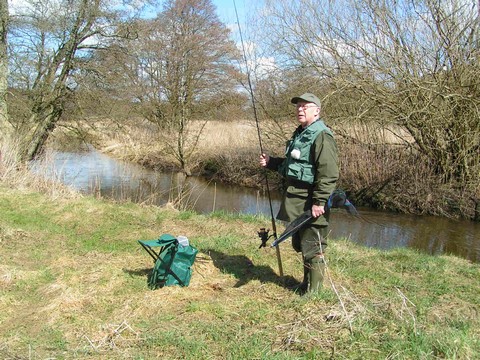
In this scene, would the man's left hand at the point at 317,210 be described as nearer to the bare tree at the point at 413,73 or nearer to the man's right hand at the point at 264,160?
the man's right hand at the point at 264,160

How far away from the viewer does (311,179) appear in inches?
143

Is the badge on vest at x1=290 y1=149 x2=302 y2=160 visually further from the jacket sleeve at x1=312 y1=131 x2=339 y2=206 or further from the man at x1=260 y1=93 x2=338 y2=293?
the jacket sleeve at x1=312 y1=131 x2=339 y2=206

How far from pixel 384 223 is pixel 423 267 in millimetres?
5936

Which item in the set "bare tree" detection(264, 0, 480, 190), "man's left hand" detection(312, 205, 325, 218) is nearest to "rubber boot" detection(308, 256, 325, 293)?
"man's left hand" detection(312, 205, 325, 218)

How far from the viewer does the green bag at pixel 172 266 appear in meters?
4.08

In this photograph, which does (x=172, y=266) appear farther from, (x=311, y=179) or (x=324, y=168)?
(x=324, y=168)

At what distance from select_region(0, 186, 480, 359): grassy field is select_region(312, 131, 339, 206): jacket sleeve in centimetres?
79

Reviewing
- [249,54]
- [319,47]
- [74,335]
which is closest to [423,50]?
[319,47]

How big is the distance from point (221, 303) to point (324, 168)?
1458 mm

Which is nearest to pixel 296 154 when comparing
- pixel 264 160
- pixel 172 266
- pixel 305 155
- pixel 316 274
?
pixel 305 155

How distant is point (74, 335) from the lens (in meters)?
3.19

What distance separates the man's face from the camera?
3635 mm

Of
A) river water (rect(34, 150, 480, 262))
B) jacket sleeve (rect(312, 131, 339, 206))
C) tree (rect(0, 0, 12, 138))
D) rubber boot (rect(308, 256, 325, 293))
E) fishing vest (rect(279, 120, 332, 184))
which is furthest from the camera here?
tree (rect(0, 0, 12, 138))

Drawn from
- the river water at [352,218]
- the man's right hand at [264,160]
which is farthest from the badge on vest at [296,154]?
the river water at [352,218]
